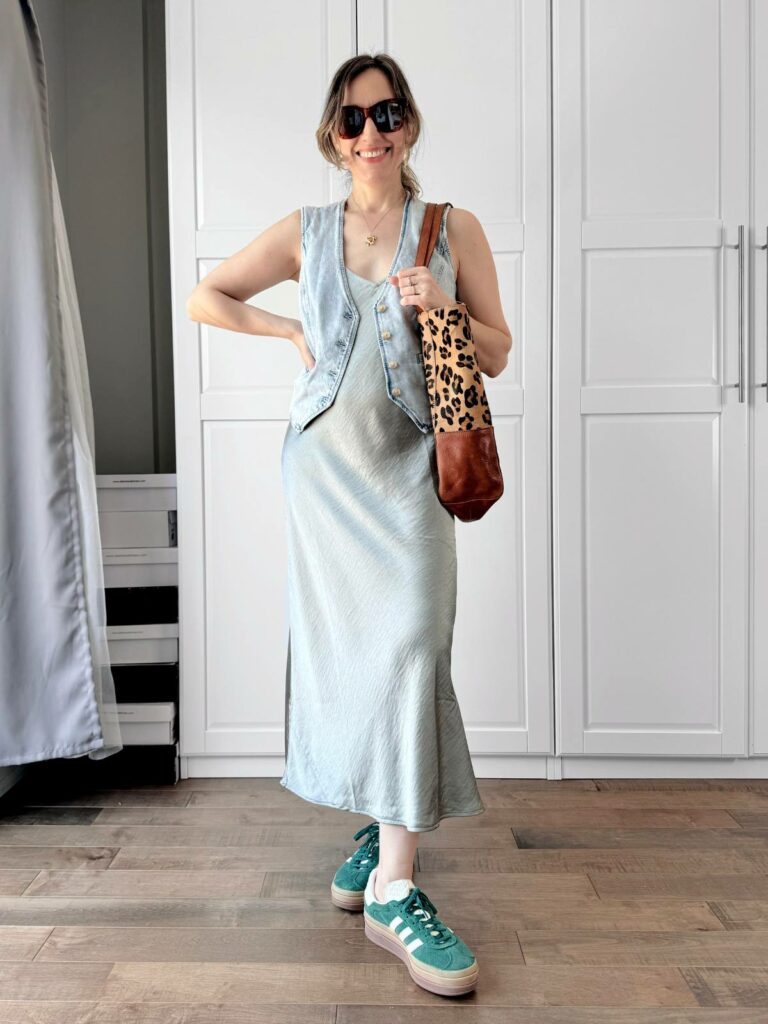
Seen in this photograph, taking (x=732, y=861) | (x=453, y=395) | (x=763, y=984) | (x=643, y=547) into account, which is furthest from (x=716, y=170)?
(x=763, y=984)

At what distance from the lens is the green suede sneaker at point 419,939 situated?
1.41 metres

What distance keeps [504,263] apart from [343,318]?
38.4 inches

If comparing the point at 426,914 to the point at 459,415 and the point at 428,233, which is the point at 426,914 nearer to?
the point at 459,415

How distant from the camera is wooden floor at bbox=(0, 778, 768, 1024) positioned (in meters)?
1.39

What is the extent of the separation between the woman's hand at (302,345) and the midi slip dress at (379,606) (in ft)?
0.36

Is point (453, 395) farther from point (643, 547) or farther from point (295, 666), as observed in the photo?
point (643, 547)

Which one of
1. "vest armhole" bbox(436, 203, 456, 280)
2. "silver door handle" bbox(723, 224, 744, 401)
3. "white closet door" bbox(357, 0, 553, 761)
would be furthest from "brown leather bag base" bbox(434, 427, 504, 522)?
"silver door handle" bbox(723, 224, 744, 401)

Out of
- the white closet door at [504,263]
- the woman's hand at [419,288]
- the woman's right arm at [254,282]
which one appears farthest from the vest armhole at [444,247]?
the white closet door at [504,263]

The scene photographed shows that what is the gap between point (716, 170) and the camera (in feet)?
7.79

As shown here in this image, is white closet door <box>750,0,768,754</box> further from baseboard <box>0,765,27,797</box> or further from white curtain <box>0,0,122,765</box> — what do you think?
baseboard <box>0,765,27,797</box>

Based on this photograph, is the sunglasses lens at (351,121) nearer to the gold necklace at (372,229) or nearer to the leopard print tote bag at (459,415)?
the gold necklace at (372,229)

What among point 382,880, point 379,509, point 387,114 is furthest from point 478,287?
point 382,880

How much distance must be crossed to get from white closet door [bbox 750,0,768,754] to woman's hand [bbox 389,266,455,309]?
49.4 inches

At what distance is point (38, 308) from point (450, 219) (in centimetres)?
105
